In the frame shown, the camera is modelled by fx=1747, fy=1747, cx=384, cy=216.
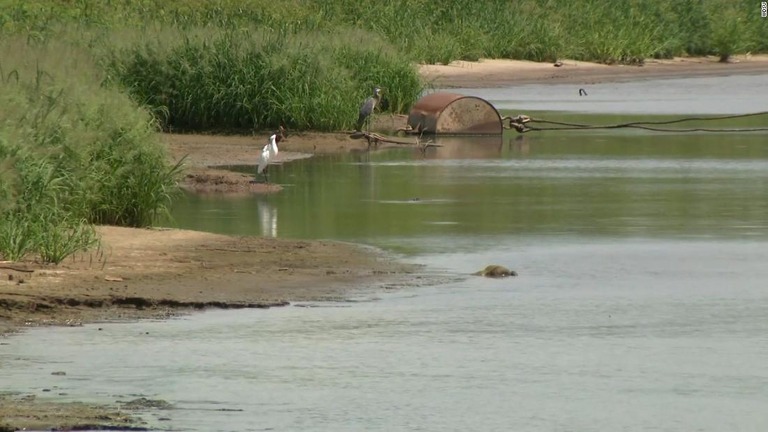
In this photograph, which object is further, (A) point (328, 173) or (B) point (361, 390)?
(A) point (328, 173)

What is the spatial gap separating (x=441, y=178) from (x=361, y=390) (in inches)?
442

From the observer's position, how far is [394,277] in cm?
1234

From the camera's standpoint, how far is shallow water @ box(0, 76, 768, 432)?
27.3 ft

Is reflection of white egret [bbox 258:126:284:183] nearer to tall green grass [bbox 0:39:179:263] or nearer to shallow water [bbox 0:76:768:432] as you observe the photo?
shallow water [bbox 0:76:768:432]

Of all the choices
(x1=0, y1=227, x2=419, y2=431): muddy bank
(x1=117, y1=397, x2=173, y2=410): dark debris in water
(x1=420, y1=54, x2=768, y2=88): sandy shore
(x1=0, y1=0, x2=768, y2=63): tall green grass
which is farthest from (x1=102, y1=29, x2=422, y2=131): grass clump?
(x1=117, y1=397, x2=173, y2=410): dark debris in water

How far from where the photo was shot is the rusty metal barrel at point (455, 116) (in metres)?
26.0

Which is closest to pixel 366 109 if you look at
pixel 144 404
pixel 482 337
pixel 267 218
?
pixel 267 218

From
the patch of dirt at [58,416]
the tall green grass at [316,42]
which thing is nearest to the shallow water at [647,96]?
the tall green grass at [316,42]

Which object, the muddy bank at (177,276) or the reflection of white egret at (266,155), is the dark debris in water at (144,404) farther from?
the reflection of white egret at (266,155)

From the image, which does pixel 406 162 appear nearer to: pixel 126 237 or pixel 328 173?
pixel 328 173

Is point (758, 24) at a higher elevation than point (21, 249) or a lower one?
higher

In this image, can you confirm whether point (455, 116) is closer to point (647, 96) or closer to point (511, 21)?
point (647, 96)

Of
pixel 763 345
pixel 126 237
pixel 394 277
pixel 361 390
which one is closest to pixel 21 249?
pixel 126 237

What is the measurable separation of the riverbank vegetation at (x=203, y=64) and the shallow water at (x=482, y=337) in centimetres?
158
